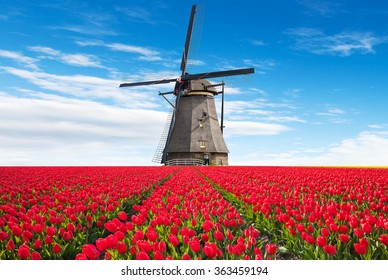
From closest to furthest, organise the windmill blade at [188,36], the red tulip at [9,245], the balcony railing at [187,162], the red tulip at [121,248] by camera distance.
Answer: the red tulip at [121,248]
the red tulip at [9,245]
the balcony railing at [187,162]
the windmill blade at [188,36]

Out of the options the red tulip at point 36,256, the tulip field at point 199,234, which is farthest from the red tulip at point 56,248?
the red tulip at point 36,256

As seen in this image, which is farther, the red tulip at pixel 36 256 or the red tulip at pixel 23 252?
the red tulip at pixel 23 252

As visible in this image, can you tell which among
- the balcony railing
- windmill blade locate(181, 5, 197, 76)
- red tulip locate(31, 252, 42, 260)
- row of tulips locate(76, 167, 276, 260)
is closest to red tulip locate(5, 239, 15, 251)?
red tulip locate(31, 252, 42, 260)

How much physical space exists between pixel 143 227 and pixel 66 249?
0.95 meters

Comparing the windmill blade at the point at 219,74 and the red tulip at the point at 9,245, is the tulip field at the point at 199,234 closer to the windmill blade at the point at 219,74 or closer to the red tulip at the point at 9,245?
the red tulip at the point at 9,245

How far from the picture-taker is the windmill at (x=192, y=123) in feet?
129

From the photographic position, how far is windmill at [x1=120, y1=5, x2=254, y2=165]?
3922cm

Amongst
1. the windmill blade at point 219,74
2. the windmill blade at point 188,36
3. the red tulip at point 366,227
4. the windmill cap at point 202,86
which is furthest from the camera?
the windmill cap at point 202,86

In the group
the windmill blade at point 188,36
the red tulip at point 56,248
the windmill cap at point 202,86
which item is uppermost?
the windmill blade at point 188,36
